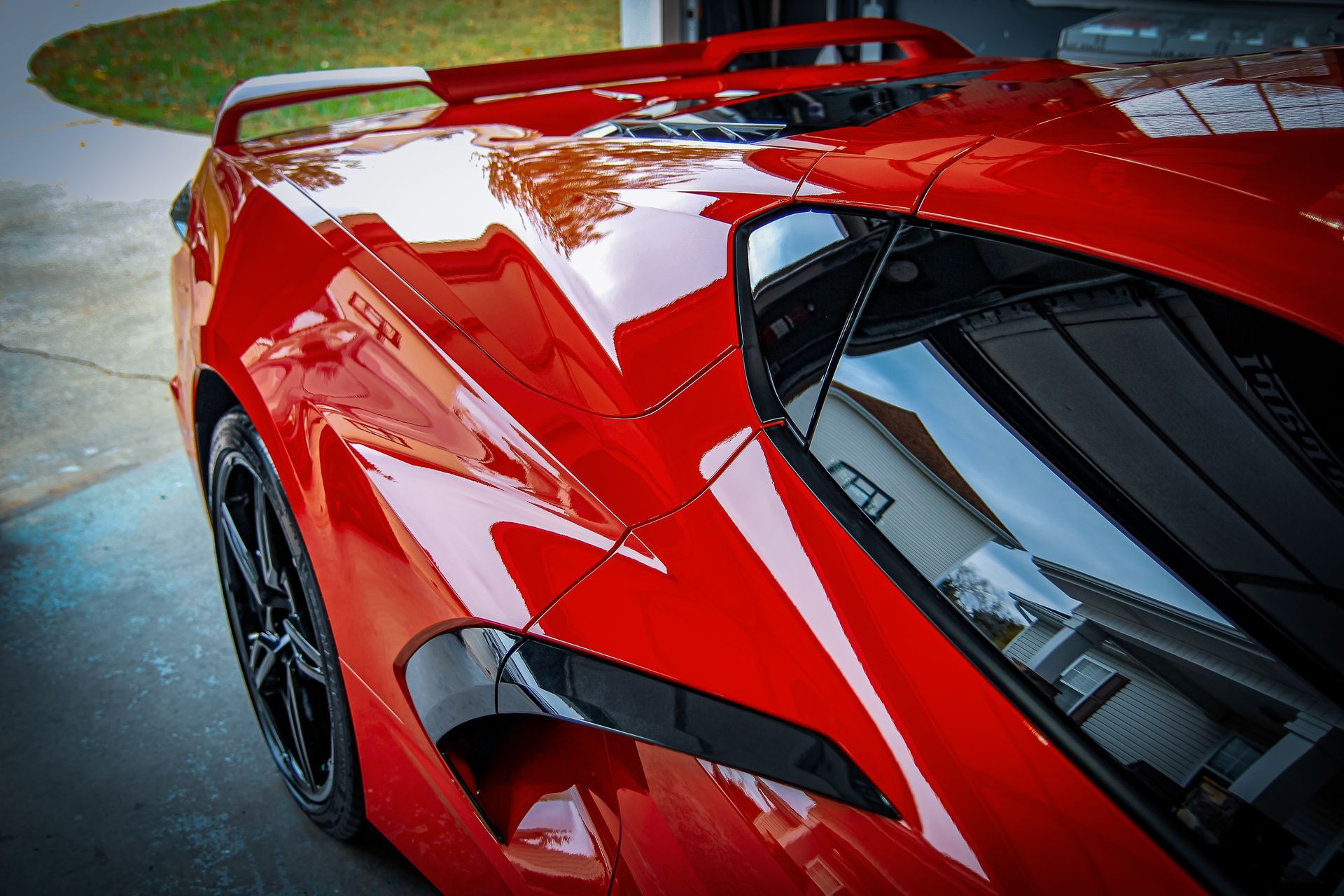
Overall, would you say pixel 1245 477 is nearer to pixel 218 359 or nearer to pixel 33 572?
pixel 218 359

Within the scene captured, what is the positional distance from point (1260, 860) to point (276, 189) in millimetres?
1674

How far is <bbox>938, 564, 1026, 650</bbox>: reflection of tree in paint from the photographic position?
81cm

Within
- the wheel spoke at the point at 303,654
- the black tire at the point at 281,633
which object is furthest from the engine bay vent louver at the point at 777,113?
the wheel spoke at the point at 303,654

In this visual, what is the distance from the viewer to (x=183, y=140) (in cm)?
701

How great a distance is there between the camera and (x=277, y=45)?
9.64 metres

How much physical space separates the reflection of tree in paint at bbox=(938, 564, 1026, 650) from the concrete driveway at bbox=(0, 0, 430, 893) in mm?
1260

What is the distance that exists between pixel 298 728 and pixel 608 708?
0.97 meters

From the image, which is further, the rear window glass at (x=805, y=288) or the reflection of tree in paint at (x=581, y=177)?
the reflection of tree in paint at (x=581, y=177)

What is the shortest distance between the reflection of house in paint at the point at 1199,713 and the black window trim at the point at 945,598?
13 mm

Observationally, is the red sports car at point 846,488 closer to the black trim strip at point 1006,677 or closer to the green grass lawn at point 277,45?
the black trim strip at point 1006,677

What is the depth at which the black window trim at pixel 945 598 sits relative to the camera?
71 cm

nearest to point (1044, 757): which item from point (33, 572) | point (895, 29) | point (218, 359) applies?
point (218, 359)

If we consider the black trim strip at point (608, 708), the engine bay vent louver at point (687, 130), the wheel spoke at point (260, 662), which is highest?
the engine bay vent louver at point (687, 130)

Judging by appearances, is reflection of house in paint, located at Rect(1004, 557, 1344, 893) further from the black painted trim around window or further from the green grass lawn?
the green grass lawn
